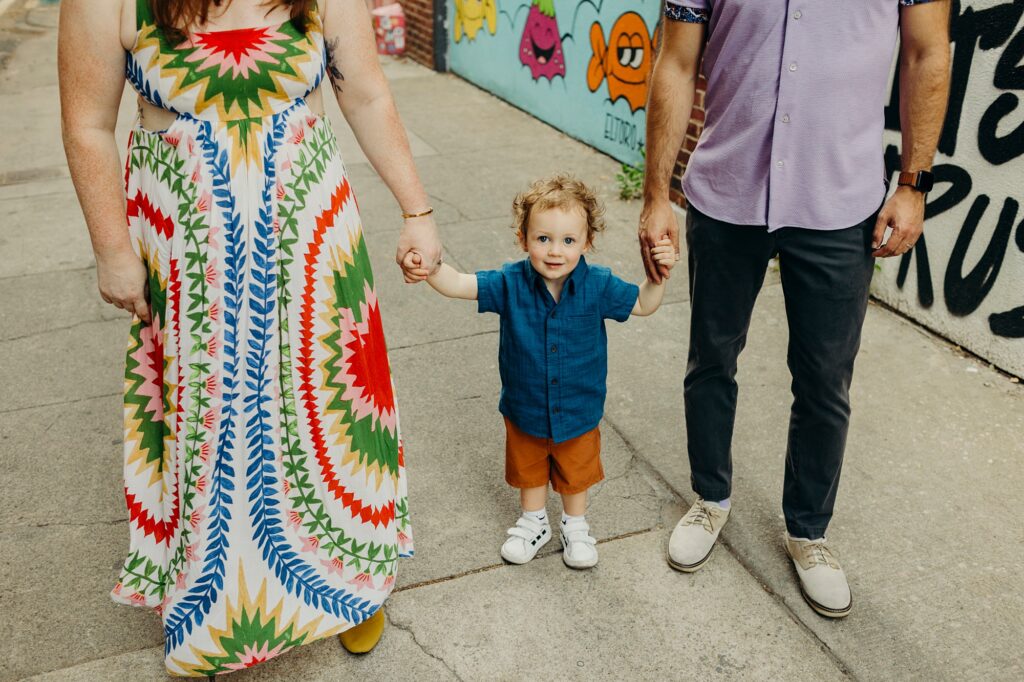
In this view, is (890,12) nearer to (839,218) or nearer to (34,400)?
(839,218)

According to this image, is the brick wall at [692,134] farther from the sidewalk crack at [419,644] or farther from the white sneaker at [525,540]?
the sidewalk crack at [419,644]

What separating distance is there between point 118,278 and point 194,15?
579mm

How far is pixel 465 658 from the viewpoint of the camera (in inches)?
96.4

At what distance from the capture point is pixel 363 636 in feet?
8.05

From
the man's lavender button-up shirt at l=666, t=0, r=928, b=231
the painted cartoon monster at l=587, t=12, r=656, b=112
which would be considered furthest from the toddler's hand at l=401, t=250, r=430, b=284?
A: the painted cartoon monster at l=587, t=12, r=656, b=112

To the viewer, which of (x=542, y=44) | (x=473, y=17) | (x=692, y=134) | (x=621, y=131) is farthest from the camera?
(x=473, y=17)

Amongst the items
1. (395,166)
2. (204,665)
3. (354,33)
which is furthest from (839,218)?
(204,665)

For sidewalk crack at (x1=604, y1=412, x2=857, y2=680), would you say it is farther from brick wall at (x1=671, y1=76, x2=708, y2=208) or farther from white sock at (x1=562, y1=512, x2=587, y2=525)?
brick wall at (x1=671, y1=76, x2=708, y2=208)

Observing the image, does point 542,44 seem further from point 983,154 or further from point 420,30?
point 983,154

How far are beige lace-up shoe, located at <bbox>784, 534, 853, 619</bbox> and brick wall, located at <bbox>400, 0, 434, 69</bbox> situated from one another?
8170mm

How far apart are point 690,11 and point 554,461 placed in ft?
4.21

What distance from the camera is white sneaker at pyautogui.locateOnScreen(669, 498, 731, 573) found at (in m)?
2.74

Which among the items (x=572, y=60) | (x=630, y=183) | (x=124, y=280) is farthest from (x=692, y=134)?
(x=124, y=280)

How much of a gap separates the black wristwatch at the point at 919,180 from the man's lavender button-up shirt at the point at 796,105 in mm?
72
